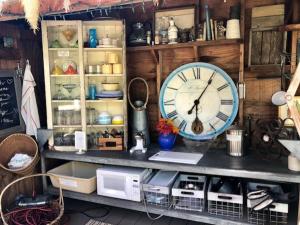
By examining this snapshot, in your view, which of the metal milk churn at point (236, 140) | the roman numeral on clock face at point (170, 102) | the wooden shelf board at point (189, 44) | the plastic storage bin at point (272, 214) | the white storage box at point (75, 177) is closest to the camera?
the plastic storage bin at point (272, 214)

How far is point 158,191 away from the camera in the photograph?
2.27m

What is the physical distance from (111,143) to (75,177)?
0.48 m

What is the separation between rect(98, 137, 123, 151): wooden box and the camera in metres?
2.66

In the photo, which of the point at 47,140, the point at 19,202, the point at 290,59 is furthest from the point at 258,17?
the point at 19,202

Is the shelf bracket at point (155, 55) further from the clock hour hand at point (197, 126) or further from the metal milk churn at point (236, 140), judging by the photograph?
the metal milk churn at point (236, 140)

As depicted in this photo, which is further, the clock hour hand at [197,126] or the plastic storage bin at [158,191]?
the clock hour hand at [197,126]

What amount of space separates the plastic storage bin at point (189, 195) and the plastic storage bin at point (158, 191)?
5 cm

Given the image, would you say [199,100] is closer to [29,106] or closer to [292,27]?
[292,27]

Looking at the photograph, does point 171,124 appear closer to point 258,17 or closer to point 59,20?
point 258,17

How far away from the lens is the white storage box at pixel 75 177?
2537 mm

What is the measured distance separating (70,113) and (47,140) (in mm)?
347

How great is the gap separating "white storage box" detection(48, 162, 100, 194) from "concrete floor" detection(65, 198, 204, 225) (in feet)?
0.82

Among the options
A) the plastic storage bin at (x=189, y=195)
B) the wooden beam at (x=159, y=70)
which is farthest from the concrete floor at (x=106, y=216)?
the wooden beam at (x=159, y=70)

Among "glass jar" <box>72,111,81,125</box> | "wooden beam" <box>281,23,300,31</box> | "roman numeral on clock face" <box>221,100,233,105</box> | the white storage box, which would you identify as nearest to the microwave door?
the white storage box
